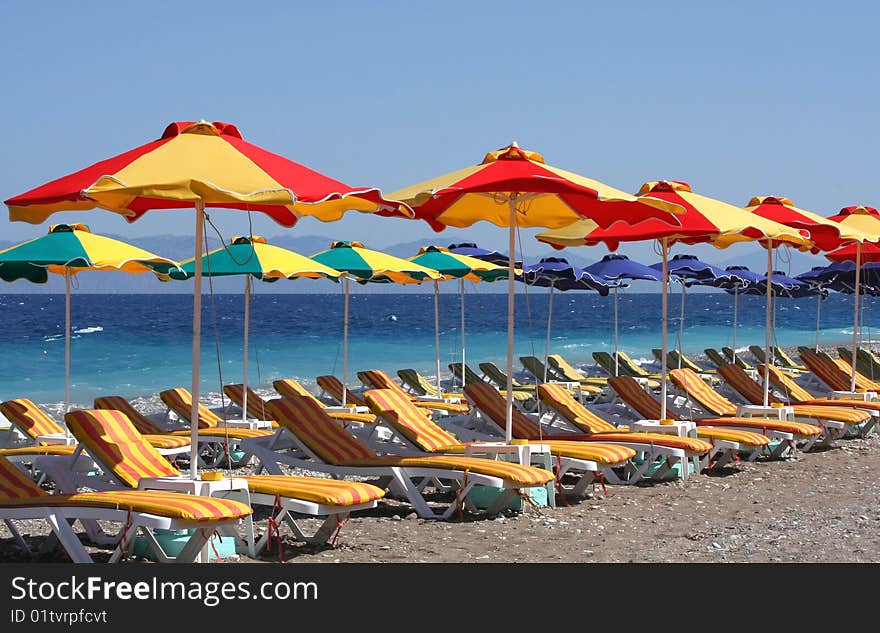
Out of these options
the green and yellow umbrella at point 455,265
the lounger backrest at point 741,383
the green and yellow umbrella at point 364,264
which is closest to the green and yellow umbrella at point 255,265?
the green and yellow umbrella at point 364,264

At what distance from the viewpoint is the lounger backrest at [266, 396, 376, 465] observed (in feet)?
26.5

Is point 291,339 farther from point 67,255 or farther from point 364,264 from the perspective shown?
point 67,255

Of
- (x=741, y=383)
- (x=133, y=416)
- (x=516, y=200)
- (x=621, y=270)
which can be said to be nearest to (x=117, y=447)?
(x=516, y=200)

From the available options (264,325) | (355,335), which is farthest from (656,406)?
(264,325)

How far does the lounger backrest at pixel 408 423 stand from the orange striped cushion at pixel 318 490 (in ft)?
6.20

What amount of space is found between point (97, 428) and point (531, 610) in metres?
3.64

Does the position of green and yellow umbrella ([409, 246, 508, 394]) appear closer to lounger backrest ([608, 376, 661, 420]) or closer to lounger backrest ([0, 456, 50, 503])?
lounger backrest ([608, 376, 661, 420])

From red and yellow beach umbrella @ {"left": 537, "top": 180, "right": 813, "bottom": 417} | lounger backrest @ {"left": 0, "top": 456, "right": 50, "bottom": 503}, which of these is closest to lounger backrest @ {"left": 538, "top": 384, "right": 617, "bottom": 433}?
red and yellow beach umbrella @ {"left": 537, "top": 180, "right": 813, "bottom": 417}

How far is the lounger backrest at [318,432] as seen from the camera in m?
8.08

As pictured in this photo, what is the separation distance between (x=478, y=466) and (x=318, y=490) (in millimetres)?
1429

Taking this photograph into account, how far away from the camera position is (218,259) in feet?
36.9

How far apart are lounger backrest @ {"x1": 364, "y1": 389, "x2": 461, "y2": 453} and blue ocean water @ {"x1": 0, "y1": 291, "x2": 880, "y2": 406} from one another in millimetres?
9544

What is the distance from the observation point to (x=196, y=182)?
601 cm

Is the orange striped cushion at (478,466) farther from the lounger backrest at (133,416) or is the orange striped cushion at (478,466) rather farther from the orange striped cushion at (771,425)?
the orange striped cushion at (771,425)
